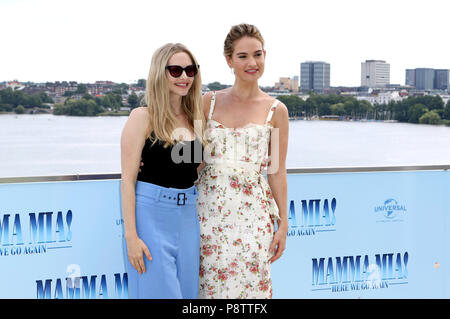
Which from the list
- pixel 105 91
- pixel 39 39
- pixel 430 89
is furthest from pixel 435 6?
pixel 39 39

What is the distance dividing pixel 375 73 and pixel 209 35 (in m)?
1.61

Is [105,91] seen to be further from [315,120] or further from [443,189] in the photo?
[443,189]

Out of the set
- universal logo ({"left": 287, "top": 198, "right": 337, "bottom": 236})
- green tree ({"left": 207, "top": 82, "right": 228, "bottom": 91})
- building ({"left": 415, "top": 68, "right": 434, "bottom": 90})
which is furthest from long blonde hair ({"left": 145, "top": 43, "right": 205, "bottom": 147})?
building ({"left": 415, "top": 68, "right": 434, "bottom": 90})

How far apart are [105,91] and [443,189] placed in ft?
7.84

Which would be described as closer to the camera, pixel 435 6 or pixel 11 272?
pixel 11 272

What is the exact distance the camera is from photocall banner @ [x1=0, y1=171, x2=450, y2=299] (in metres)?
2.53

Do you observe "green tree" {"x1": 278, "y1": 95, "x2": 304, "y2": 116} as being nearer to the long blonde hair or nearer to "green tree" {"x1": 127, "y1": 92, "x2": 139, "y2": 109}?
"green tree" {"x1": 127, "y1": 92, "x2": 139, "y2": 109}

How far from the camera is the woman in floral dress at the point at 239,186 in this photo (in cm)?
210

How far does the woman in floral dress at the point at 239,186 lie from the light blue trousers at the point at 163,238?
0.68 feet

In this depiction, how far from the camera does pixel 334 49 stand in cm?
440

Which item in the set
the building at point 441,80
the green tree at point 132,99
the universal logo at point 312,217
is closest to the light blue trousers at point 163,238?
the universal logo at point 312,217

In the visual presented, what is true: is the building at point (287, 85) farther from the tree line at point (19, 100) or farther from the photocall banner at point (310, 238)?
the tree line at point (19, 100)

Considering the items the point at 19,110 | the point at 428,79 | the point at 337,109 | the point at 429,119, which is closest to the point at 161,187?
the point at 19,110
